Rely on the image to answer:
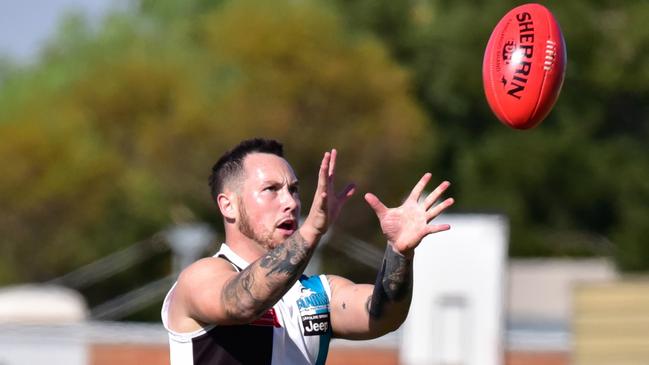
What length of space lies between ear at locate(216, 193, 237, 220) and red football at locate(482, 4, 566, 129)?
194cm

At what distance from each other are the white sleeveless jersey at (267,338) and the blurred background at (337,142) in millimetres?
22269

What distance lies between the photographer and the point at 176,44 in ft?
141

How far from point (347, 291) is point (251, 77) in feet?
98.4

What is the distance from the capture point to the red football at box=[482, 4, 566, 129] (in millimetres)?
6875

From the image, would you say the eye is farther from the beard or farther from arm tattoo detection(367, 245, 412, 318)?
arm tattoo detection(367, 245, 412, 318)

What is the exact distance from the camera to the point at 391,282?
215 inches

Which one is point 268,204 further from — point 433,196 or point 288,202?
point 433,196

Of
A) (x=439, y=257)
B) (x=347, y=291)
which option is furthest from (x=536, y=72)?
(x=439, y=257)

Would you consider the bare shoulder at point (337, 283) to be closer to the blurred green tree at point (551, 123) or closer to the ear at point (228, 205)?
the ear at point (228, 205)

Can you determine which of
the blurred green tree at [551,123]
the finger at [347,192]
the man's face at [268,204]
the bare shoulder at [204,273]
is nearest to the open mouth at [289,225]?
the man's face at [268,204]

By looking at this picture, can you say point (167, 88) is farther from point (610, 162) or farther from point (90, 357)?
point (90, 357)

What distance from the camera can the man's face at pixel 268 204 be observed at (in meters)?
5.43

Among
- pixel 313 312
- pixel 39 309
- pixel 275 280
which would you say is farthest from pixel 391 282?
pixel 39 309

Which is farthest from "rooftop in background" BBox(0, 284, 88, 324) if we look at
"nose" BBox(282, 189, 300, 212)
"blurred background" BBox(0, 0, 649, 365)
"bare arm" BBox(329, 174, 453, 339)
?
"nose" BBox(282, 189, 300, 212)
